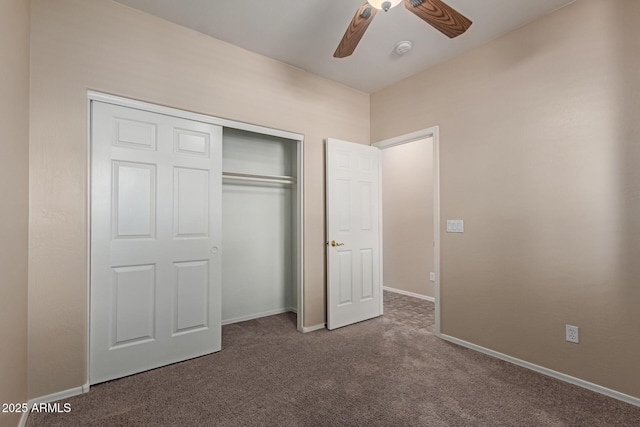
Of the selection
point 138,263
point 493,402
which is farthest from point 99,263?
point 493,402

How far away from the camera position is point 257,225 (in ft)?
12.2

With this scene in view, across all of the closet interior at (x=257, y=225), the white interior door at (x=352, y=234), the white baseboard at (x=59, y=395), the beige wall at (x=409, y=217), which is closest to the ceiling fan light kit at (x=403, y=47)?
the white interior door at (x=352, y=234)

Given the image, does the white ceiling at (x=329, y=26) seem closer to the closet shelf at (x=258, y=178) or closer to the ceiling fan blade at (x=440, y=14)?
the ceiling fan blade at (x=440, y=14)

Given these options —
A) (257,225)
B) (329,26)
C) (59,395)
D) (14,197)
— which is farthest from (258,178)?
(59,395)

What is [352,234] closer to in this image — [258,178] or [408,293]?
[258,178]

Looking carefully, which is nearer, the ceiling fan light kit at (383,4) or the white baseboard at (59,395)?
the ceiling fan light kit at (383,4)

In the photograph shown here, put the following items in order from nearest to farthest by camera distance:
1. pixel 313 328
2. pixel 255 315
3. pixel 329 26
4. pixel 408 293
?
pixel 329 26 → pixel 313 328 → pixel 255 315 → pixel 408 293

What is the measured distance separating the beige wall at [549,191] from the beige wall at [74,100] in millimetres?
2352

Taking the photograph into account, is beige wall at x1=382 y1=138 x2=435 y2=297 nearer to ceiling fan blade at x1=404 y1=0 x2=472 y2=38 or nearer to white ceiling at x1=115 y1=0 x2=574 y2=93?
white ceiling at x1=115 y1=0 x2=574 y2=93

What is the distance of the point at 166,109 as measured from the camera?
246cm

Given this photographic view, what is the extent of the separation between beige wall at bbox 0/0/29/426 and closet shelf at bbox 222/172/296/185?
1.58 meters

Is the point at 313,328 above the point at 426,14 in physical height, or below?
below

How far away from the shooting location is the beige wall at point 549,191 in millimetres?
2016

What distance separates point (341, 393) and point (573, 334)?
1.76 metres
